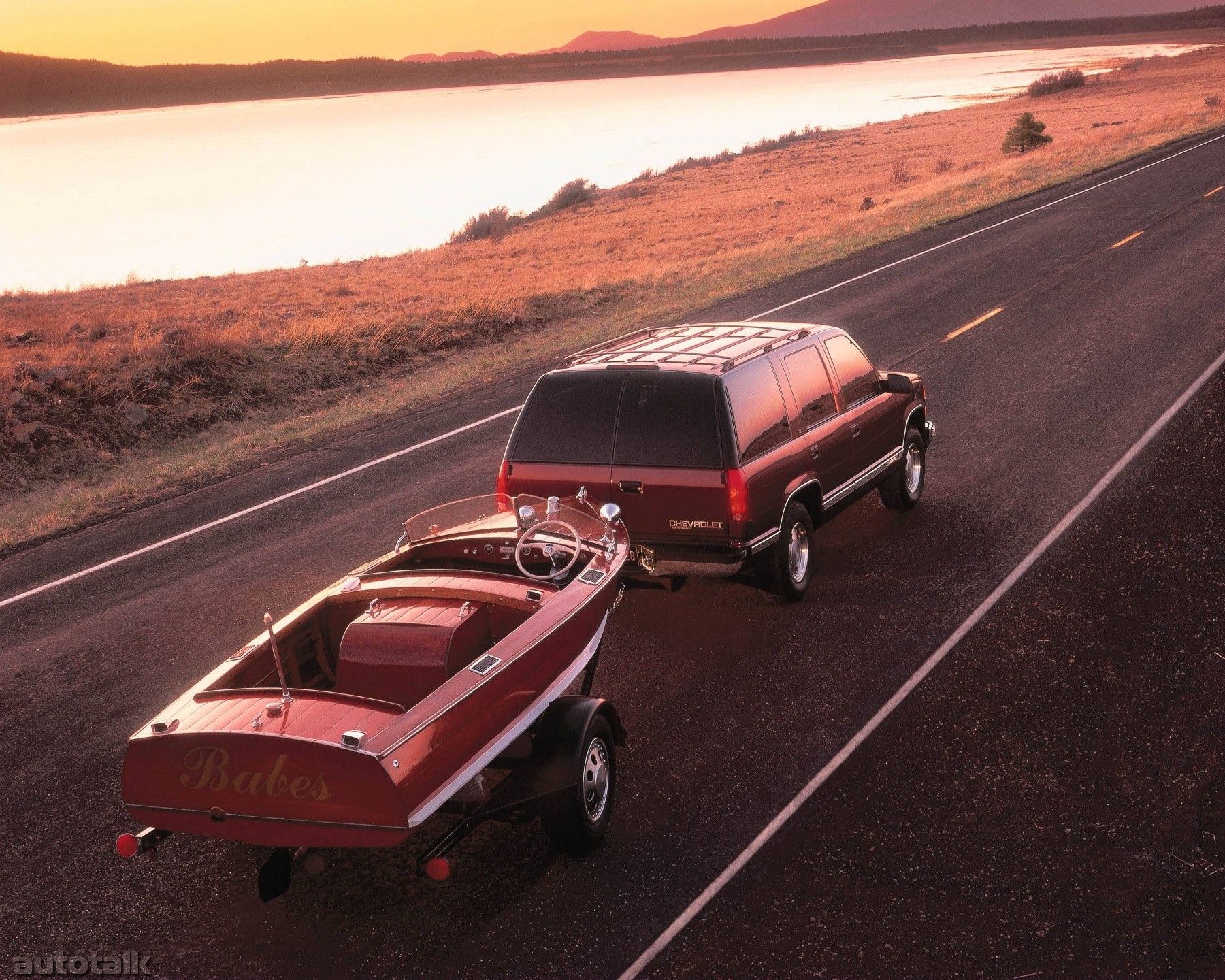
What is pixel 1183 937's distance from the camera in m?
4.83

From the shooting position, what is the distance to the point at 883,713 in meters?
6.91

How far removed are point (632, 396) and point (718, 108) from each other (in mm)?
201439

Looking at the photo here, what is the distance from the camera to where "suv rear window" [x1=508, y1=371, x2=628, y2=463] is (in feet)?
27.0

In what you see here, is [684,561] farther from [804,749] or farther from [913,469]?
[913,469]

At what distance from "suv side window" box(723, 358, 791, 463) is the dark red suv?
0.04 ft

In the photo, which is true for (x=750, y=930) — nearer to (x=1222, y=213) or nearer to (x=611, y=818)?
(x=611, y=818)

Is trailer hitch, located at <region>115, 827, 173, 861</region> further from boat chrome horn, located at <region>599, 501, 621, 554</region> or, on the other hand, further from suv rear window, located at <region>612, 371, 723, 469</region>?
suv rear window, located at <region>612, 371, 723, 469</region>

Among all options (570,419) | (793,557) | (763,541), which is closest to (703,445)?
(763,541)

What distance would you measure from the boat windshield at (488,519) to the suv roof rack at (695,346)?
150cm

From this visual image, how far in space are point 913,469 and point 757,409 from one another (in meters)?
3.01

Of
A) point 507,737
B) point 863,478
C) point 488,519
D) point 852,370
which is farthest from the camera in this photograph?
point 852,370

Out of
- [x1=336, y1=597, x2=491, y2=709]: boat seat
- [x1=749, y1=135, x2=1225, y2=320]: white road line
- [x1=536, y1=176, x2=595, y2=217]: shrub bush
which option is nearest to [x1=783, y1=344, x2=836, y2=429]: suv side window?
[x1=336, y1=597, x2=491, y2=709]: boat seat

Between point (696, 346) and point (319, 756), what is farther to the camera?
point (696, 346)

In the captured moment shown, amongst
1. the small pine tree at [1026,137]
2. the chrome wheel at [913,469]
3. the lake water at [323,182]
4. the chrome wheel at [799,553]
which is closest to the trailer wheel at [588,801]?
the chrome wheel at [799,553]
